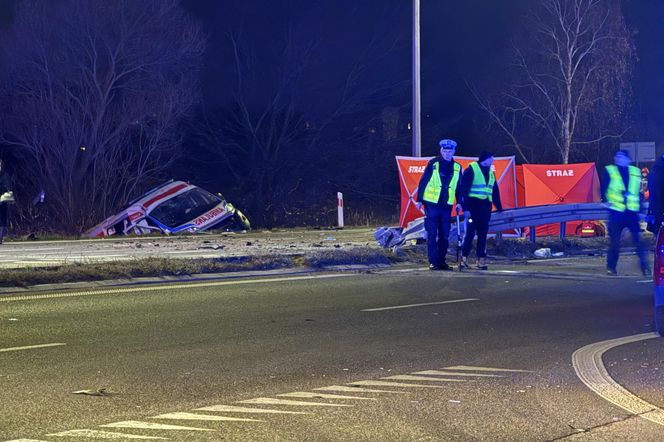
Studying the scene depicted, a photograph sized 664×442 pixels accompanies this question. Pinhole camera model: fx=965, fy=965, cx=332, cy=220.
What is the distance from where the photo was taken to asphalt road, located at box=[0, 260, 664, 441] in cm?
609

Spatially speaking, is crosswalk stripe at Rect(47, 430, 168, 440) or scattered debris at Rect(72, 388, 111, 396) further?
scattered debris at Rect(72, 388, 111, 396)

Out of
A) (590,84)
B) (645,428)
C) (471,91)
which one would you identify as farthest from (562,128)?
(645,428)

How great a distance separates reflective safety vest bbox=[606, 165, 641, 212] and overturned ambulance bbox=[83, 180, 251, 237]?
1537cm

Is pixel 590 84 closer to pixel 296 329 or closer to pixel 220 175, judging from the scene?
pixel 220 175

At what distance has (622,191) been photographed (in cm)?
1504

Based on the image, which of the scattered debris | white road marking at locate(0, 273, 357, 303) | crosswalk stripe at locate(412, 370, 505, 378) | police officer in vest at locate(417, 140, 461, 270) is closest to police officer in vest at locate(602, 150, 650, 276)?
police officer in vest at locate(417, 140, 461, 270)

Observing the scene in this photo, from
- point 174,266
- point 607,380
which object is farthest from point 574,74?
point 607,380

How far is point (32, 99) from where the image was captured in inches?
1265

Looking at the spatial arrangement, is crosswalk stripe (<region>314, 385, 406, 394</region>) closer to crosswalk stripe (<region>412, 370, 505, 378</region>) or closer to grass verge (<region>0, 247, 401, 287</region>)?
crosswalk stripe (<region>412, 370, 505, 378</region>)

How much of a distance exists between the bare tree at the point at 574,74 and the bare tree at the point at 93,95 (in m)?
12.9

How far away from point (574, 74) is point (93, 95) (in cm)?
1765

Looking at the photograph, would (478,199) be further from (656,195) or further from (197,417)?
(197,417)

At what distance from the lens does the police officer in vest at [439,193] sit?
15250mm

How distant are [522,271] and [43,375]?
9806mm
